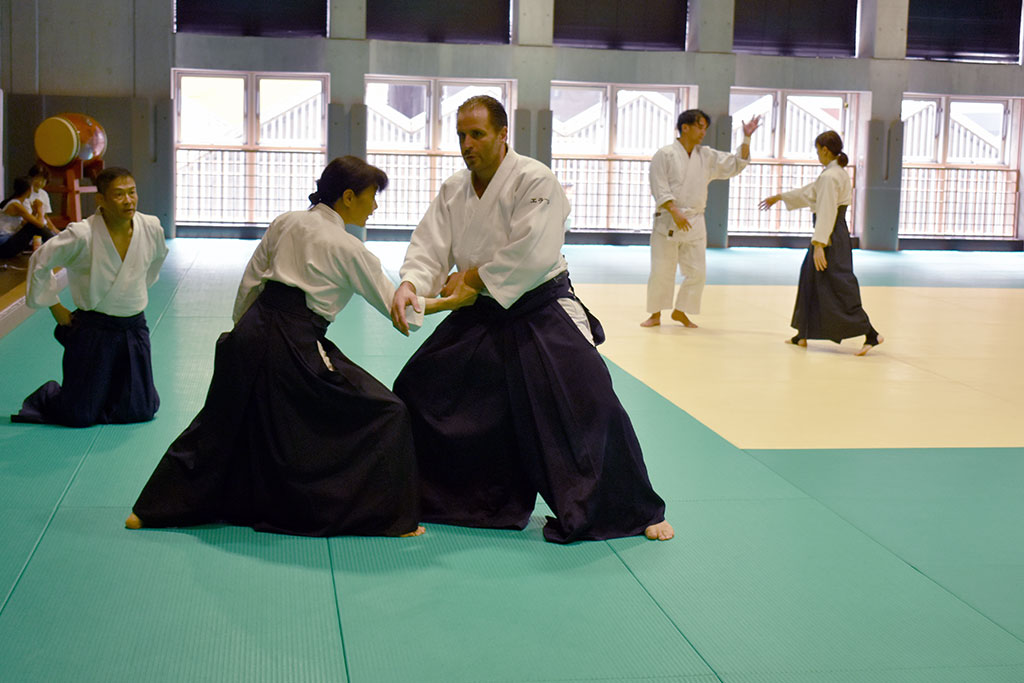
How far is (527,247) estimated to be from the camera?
137 inches

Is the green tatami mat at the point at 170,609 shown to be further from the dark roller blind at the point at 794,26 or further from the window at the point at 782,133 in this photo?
the dark roller blind at the point at 794,26

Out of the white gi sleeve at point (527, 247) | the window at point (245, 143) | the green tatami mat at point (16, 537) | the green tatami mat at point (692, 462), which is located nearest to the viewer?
the green tatami mat at point (16, 537)

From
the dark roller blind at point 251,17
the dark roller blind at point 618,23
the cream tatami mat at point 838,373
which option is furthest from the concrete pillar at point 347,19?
the cream tatami mat at point 838,373

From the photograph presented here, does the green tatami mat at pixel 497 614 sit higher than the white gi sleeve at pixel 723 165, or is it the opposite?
the white gi sleeve at pixel 723 165

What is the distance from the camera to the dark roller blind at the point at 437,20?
15.9 m

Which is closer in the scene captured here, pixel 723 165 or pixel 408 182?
pixel 723 165

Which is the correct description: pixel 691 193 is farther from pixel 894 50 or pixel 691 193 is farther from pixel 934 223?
pixel 934 223

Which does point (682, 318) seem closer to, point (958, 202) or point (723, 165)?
point (723, 165)

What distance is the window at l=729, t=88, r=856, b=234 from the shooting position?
1697 cm

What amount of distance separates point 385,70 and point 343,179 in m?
12.5

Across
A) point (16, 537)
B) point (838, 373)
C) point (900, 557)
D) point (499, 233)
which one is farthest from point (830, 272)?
point (16, 537)

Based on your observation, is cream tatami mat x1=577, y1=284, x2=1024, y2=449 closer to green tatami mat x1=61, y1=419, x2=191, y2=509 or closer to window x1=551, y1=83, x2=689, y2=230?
green tatami mat x1=61, y1=419, x2=191, y2=509

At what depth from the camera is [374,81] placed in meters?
16.1

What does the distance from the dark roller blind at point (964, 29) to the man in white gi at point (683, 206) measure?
10.5 meters
